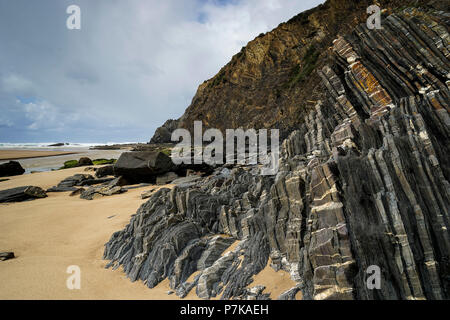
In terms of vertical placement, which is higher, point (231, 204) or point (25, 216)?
point (231, 204)

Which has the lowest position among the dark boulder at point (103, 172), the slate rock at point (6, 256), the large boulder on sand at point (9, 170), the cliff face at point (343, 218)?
the slate rock at point (6, 256)

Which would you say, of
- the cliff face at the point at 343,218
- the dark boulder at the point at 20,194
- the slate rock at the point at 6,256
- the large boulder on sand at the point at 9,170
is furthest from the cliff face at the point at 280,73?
the large boulder on sand at the point at 9,170

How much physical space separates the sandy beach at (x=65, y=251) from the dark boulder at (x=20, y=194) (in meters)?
1.38

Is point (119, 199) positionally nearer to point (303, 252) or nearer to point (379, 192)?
point (303, 252)

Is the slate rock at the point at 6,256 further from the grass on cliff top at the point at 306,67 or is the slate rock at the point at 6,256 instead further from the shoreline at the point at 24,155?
the shoreline at the point at 24,155

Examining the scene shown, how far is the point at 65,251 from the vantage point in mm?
9875

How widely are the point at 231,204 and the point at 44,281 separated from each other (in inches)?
272

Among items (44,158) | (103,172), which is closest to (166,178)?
(103,172)

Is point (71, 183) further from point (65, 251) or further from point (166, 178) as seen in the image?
point (65, 251)

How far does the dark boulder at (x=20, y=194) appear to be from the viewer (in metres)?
18.8

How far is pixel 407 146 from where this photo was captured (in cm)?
575

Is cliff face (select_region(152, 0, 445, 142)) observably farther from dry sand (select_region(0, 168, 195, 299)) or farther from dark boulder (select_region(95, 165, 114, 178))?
dark boulder (select_region(95, 165, 114, 178))

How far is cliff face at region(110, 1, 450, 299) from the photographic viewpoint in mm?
4270
